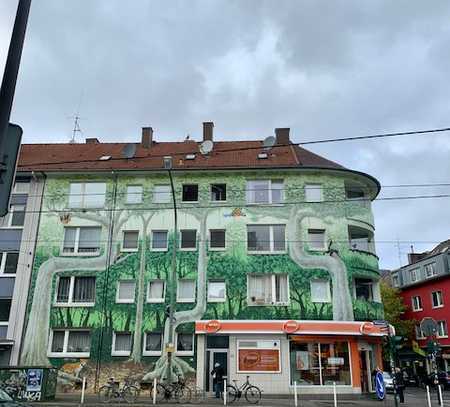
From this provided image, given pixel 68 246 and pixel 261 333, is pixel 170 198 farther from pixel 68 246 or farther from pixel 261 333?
pixel 261 333

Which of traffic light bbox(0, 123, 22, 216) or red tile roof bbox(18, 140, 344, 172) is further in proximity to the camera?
red tile roof bbox(18, 140, 344, 172)

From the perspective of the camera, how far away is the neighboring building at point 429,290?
145ft

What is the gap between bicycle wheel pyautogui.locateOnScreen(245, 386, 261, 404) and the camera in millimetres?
23094

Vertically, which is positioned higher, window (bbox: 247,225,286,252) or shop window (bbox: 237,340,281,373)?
window (bbox: 247,225,286,252)

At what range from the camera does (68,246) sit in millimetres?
29766

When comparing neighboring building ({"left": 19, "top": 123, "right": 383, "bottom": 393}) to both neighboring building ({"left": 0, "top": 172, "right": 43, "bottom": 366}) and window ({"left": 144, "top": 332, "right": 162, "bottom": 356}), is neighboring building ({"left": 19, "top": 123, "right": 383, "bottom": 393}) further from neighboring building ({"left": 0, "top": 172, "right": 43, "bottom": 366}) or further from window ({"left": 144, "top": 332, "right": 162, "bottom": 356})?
neighboring building ({"left": 0, "top": 172, "right": 43, "bottom": 366})

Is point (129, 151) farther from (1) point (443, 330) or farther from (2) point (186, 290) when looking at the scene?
(1) point (443, 330)

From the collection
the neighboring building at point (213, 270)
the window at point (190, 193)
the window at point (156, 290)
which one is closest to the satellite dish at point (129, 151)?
the neighboring building at point (213, 270)

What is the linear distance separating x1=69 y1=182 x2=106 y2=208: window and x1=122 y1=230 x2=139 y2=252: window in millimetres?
2504

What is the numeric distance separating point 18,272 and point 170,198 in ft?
33.2

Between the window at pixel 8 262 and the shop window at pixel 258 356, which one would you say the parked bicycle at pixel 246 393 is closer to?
the shop window at pixel 258 356

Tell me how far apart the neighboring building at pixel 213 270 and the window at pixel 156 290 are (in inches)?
2.6

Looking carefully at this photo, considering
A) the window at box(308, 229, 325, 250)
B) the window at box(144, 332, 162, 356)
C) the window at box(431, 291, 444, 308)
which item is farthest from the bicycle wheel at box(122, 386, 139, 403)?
the window at box(431, 291, 444, 308)

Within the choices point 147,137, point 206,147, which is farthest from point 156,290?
point 147,137
